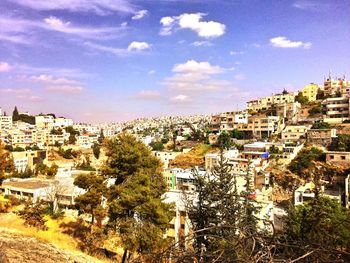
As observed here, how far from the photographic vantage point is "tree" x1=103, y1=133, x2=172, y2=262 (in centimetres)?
955

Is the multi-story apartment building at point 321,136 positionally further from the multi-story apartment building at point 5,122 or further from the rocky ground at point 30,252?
the multi-story apartment building at point 5,122

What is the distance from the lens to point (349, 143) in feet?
96.2

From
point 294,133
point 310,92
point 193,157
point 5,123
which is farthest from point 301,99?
point 5,123

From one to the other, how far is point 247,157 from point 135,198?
24.9 meters

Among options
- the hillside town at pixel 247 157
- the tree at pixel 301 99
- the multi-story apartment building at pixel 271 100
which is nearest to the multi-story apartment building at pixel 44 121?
the hillside town at pixel 247 157

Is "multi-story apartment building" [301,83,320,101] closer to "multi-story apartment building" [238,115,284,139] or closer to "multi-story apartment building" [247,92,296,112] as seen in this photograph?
"multi-story apartment building" [247,92,296,112]

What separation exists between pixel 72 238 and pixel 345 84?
53796 mm

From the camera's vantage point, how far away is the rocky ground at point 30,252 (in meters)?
7.88

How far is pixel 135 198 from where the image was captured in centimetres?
998

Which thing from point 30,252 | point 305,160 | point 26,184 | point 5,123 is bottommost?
point 26,184

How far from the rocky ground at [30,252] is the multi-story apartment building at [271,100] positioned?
Answer: 1841 inches

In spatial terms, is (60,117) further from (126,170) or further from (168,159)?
(126,170)

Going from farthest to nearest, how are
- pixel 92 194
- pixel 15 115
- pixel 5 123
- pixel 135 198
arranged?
1. pixel 15 115
2. pixel 5 123
3. pixel 92 194
4. pixel 135 198

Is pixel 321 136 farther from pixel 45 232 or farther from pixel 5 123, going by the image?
pixel 5 123
